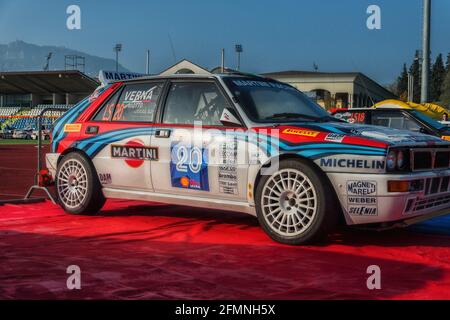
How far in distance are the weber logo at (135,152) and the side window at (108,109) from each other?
1.43 feet

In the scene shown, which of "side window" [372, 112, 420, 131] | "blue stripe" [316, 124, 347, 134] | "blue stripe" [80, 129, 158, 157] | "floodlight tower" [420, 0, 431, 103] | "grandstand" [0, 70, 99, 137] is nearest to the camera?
"blue stripe" [316, 124, 347, 134]

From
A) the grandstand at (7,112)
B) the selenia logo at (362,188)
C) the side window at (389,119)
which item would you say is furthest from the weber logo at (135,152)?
the grandstand at (7,112)

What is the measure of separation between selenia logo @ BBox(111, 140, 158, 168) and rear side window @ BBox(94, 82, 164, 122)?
287mm

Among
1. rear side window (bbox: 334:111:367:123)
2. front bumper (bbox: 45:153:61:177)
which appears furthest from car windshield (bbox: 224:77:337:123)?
rear side window (bbox: 334:111:367:123)

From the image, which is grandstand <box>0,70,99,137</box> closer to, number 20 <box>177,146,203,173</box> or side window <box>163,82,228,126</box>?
side window <box>163,82,228,126</box>

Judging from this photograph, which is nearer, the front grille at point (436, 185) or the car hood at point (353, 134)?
the car hood at point (353, 134)

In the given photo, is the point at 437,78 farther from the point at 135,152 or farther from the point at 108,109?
the point at 135,152

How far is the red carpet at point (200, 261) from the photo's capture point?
3715 mm

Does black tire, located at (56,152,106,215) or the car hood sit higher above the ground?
the car hood

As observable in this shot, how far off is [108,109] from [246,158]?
6.85 ft

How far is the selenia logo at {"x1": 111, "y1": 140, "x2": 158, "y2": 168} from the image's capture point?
20.0 feet

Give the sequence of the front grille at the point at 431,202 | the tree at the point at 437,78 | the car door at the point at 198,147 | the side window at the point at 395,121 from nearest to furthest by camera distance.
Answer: the front grille at the point at 431,202 → the car door at the point at 198,147 → the side window at the point at 395,121 → the tree at the point at 437,78

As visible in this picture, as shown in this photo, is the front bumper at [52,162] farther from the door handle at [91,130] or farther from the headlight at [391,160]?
the headlight at [391,160]

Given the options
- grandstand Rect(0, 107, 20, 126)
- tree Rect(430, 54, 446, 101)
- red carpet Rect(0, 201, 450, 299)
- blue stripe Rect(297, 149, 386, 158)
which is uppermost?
tree Rect(430, 54, 446, 101)
